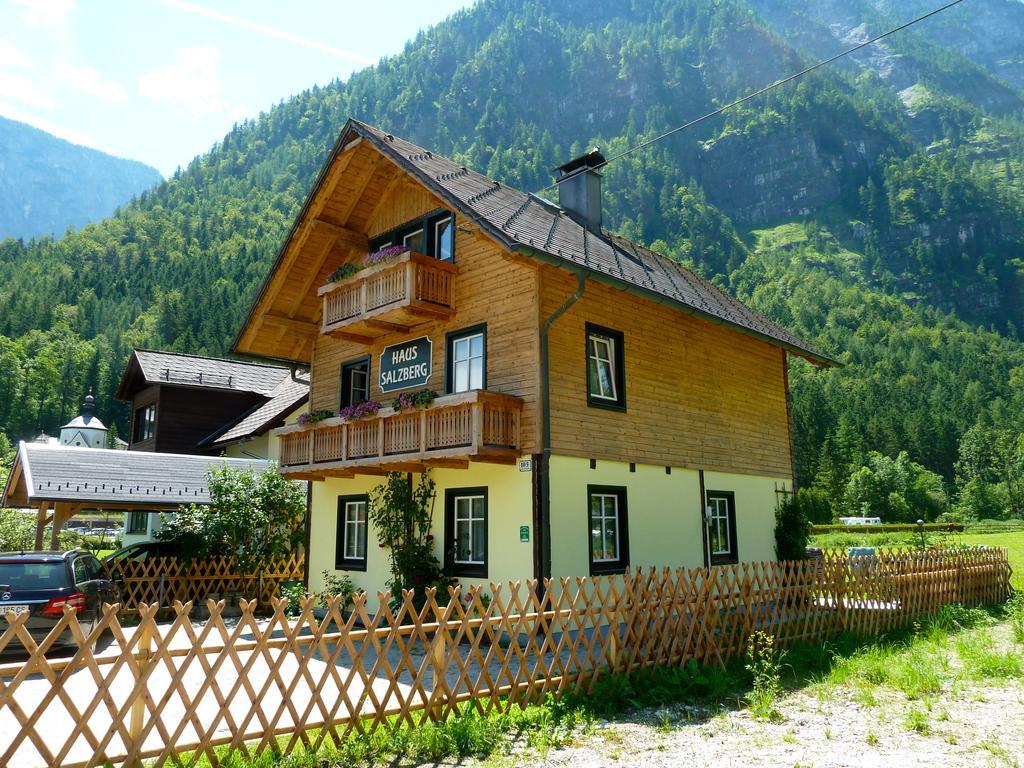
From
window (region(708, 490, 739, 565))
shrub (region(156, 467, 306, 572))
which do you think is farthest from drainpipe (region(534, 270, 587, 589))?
shrub (region(156, 467, 306, 572))

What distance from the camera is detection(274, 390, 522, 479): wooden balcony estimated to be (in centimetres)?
1441

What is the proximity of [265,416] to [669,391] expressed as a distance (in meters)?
18.9

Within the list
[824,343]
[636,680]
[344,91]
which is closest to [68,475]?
[636,680]

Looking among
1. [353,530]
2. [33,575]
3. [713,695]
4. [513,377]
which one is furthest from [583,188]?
[33,575]

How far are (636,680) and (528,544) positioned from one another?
5.28 m

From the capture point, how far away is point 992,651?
11.4 meters

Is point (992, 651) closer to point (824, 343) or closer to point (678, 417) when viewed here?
point (678, 417)

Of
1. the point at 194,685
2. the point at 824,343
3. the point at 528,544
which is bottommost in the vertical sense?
the point at 194,685

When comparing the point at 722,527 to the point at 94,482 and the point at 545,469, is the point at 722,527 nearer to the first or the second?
the point at 545,469

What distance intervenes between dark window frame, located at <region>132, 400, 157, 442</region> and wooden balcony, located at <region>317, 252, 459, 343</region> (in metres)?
19.3

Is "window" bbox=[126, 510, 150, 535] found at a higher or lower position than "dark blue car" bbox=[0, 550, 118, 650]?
higher

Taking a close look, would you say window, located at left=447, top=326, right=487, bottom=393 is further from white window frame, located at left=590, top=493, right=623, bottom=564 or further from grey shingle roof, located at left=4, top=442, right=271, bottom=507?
grey shingle roof, located at left=4, top=442, right=271, bottom=507

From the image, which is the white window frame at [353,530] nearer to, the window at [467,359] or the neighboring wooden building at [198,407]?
the window at [467,359]

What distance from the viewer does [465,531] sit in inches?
635
